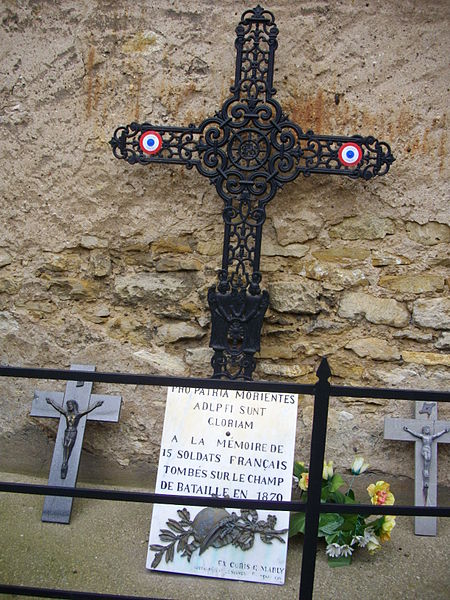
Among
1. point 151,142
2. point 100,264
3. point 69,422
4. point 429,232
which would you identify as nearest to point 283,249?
point 429,232

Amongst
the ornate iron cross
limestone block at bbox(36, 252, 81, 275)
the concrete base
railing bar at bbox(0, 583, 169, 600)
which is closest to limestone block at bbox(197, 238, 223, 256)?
the ornate iron cross

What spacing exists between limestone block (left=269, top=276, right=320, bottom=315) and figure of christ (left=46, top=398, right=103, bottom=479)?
3.09ft

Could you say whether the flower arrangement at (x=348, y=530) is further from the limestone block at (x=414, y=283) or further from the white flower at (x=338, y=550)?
the limestone block at (x=414, y=283)

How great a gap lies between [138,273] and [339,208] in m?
1.00

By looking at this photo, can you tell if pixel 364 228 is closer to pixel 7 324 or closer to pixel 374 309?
pixel 374 309

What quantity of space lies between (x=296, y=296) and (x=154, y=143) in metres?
0.95

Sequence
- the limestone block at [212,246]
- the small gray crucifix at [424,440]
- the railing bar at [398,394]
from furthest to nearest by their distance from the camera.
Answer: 1. the limestone block at [212,246]
2. the small gray crucifix at [424,440]
3. the railing bar at [398,394]

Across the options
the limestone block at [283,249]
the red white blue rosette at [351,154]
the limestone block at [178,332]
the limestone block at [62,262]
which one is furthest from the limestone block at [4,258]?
the red white blue rosette at [351,154]

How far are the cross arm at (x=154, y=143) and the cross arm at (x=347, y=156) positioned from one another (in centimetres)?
49

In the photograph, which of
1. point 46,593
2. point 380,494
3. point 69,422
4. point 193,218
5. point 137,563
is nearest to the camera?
point 46,593

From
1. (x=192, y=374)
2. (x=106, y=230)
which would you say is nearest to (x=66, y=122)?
(x=106, y=230)

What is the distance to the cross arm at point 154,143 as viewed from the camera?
2.66 meters

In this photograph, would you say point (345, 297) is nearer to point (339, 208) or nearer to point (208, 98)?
point (339, 208)

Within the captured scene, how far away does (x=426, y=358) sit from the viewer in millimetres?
2742
